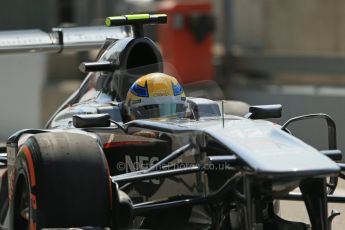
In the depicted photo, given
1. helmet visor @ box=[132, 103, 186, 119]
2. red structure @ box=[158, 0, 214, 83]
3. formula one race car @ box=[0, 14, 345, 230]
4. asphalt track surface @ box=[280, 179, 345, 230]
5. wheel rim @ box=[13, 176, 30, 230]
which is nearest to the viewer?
formula one race car @ box=[0, 14, 345, 230]

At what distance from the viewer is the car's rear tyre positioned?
572cm

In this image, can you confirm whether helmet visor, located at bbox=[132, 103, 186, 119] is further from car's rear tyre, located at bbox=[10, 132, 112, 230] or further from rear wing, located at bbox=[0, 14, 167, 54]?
rear wing, located at bbox=[0, 14, 167, 54]

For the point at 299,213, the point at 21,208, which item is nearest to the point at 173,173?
the point at 21,208

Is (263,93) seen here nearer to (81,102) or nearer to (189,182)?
(81,102)

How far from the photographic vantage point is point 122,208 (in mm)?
5766

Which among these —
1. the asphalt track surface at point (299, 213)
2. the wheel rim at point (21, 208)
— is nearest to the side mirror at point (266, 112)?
the asphalt track surface at point (299, 213)

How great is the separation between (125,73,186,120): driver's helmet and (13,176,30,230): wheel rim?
1.17 metres

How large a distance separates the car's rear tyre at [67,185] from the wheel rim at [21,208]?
297 mm

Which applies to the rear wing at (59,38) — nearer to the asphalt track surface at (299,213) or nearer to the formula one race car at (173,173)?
the asphalt track surface at (299,213)

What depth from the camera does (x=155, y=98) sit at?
706cm

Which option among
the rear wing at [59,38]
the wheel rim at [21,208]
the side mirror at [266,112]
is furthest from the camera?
the rear wing at [59,38]

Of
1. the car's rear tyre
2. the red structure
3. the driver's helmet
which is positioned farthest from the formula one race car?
the red structure

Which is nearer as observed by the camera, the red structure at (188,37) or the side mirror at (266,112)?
the side mirror at (266,112)

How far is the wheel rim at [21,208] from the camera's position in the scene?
6221mm
